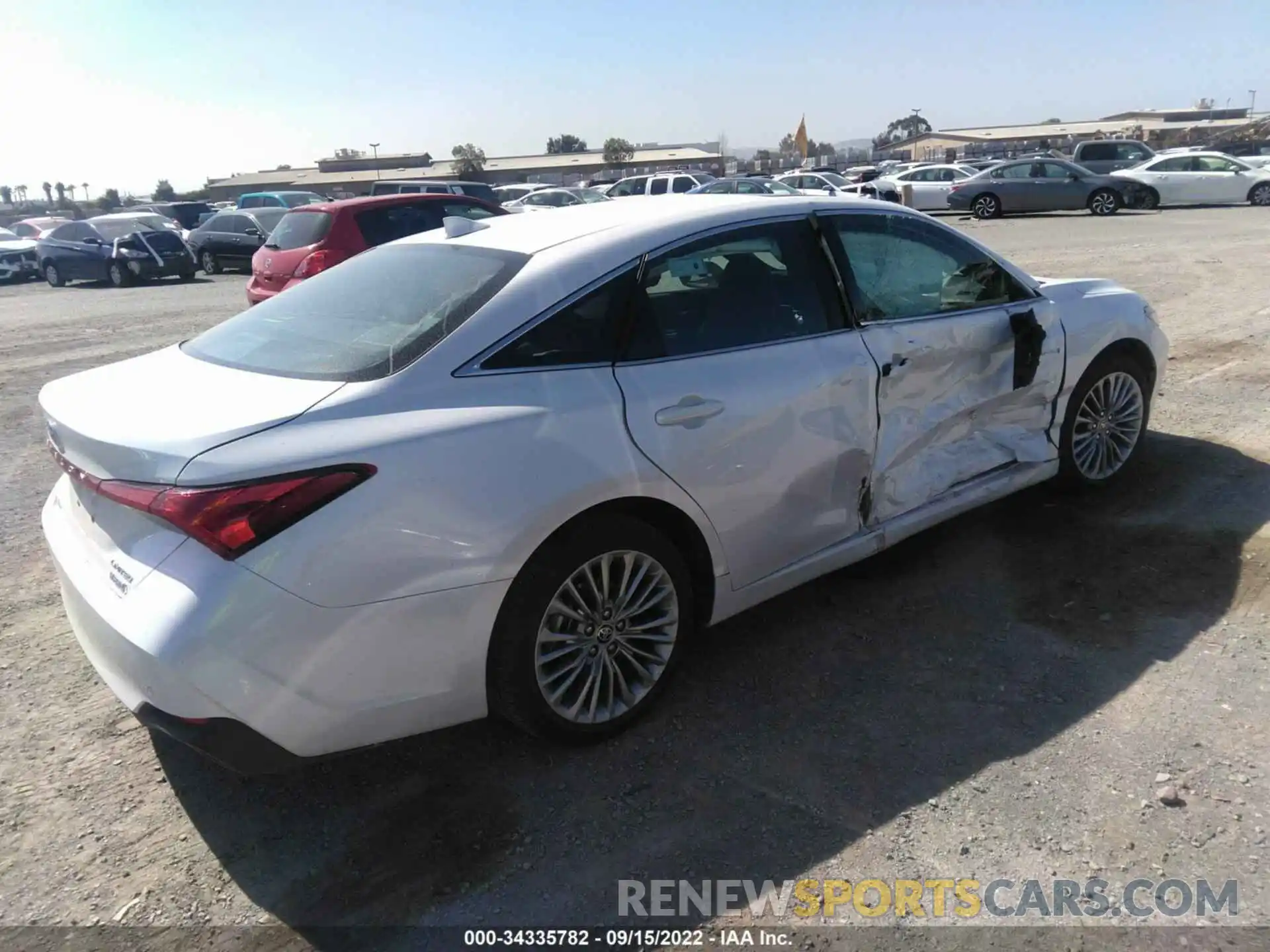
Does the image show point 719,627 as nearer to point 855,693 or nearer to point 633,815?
point 855,693

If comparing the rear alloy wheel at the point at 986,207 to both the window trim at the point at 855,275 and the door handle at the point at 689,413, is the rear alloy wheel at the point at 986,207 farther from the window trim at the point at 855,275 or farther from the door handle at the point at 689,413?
the door handle at the point at 689,413

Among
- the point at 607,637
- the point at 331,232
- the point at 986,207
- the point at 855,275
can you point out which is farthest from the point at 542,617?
the point at 986,207

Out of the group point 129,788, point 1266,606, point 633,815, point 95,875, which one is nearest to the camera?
point 95,875

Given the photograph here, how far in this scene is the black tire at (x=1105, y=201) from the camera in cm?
2448

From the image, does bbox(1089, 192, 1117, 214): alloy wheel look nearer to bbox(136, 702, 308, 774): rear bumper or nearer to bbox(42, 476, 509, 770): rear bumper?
bbox(42, 476, 509, 770): rear bumper

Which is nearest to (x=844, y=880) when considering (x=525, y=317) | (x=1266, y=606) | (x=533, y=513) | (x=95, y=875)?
(x=533, y=513)

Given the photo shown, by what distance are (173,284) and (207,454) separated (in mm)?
20838

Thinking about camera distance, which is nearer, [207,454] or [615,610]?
[207,454]

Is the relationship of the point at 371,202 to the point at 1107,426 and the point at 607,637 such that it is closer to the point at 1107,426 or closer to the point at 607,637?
the point at 1107,426

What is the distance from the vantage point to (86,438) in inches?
108

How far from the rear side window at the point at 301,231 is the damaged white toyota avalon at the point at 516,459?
25.2 ft

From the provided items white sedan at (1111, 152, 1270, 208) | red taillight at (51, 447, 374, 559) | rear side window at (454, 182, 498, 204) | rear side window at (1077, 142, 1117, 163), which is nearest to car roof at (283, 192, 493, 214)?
red taillight at (51, 447, 374, 559)

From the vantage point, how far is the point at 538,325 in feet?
9.82

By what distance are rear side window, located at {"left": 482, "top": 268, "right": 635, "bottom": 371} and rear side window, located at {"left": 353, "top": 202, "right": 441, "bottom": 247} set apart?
8579 mm
